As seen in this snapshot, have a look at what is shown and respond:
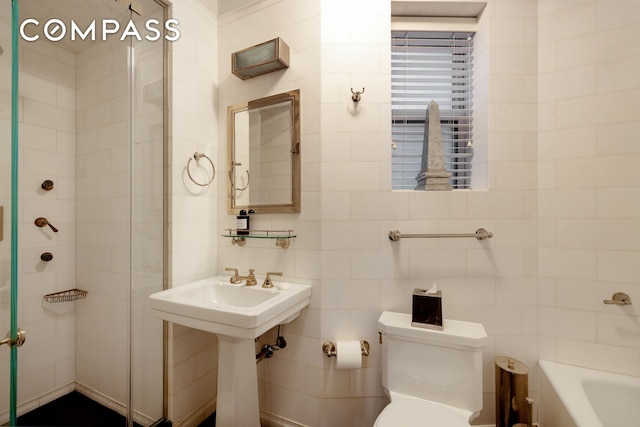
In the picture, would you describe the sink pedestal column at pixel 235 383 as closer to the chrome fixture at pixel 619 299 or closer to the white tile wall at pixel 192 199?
the white tile wall at pixel 192 199

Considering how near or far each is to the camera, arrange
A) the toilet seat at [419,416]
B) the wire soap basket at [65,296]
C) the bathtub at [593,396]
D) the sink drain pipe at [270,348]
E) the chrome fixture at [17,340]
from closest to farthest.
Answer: the chrome fixture at [17,340]
the toilet seat at [419,416]
the bathtub at [593,396]
the sink drain pipe at [270,348]
the wire soap basket at [65,296]

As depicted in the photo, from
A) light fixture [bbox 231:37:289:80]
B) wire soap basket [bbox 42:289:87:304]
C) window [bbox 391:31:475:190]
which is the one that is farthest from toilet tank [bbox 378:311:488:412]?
wire soap basket [bbox 42:289:87:304]

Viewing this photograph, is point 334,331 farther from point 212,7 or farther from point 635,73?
point 212,7

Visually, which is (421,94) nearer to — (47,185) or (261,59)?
(261,59)

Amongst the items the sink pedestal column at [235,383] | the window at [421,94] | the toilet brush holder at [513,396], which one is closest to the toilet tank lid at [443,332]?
the toilet brush holder at [513,396]

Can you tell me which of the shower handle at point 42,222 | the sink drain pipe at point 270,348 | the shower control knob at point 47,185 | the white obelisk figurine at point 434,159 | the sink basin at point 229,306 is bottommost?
the sink drain pipe at point 270,348

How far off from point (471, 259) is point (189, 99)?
1790 mm

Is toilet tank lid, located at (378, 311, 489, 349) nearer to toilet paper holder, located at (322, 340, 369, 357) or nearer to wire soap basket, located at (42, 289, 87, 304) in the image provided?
toilet paper holder, located at (322, 340, 369, 357)

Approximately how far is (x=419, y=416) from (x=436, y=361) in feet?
0.78

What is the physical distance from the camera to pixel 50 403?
145cm

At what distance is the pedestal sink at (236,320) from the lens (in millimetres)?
1032

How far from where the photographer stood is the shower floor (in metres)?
1.35

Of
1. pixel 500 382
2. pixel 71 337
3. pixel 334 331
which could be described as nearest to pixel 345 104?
pixel 334 331

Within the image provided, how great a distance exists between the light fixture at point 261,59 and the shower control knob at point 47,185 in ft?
4.06
